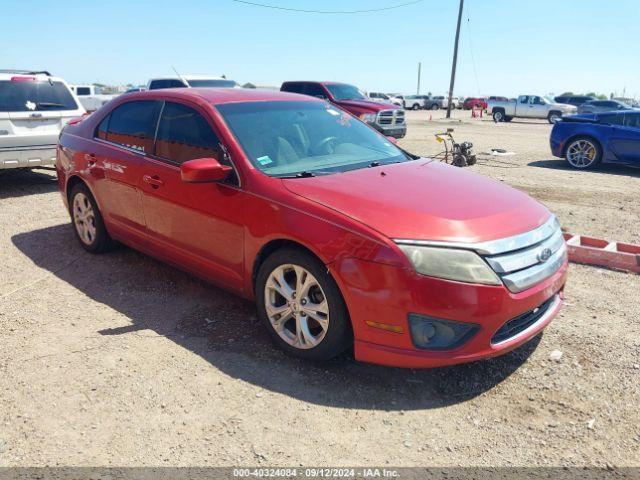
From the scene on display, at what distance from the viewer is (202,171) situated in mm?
3455

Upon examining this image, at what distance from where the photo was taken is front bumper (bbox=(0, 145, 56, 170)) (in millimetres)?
7699

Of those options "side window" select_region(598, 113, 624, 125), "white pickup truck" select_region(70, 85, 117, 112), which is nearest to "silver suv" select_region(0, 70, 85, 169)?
"side window" select_region(598, 113, 624, 125)

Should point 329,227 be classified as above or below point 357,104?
below

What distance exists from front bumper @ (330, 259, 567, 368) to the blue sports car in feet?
30.3

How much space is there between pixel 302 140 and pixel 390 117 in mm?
12547

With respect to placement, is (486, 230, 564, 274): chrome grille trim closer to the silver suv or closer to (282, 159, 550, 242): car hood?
(282, 159, 550, 242): car hood

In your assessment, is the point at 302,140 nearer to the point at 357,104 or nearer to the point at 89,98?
→ the point at 357,104

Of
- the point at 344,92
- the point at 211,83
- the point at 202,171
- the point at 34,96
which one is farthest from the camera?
the point at 344,92

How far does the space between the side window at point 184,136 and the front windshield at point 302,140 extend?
0.19 metres

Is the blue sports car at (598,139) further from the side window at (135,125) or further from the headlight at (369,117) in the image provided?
the side window at (135,125)

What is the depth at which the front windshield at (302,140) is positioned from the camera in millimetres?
3703

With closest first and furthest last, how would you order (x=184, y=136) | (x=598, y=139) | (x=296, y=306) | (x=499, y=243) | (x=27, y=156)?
(x=499, y=243)
(x=296, y=306)
(x=184, y=136)
(x=27, y=156)
(x=598, y=139)

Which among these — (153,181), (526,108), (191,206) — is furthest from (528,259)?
(526,108)

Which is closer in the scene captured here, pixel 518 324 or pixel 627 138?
pixel 518 324
